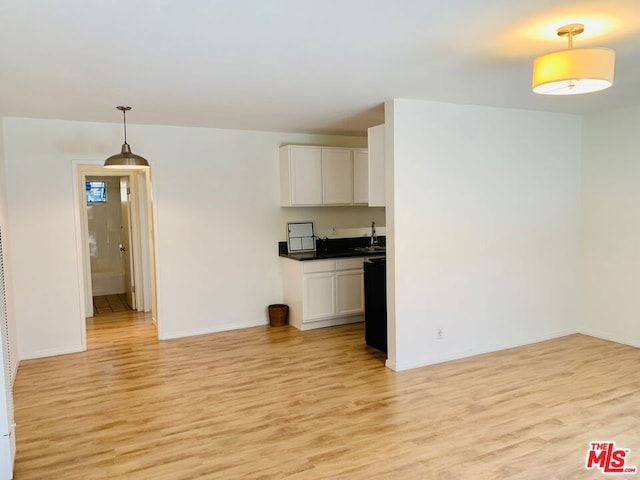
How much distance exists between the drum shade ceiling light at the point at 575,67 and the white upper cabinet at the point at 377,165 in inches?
75.7

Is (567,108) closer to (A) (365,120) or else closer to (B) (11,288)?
(A) (365,120)

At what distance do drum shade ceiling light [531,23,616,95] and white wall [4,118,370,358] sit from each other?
379cm

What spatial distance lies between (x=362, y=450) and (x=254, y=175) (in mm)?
3634

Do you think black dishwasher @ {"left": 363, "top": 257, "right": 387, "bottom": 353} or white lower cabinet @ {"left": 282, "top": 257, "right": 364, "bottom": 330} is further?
white lower cabinet @ {"left": 282, "top": 257, "right": 364, "bottom": 330}

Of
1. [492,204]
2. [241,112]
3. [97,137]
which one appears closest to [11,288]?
[97,137]

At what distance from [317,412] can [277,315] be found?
2.43 meters

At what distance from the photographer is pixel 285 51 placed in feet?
8.92

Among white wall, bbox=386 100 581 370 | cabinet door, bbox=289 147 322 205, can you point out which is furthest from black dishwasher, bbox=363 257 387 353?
cabinet door, bbox=289 147 322 205

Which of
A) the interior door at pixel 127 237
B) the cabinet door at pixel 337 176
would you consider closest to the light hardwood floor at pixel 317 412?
the cabinet door at pixel 337 176

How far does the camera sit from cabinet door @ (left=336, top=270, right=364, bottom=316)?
5.81 metres

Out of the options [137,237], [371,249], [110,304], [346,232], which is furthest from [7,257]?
[371,249]

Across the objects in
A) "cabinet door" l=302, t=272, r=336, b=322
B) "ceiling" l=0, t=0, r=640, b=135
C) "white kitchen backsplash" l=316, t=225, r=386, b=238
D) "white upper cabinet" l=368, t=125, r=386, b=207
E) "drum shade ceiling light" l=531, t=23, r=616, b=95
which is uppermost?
"ceiling" l=0, t=0, r=640, b=135

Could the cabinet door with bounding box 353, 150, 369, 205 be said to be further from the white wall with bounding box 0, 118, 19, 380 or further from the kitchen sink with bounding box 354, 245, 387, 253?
the white wall with bounding box 0, 118, 19, 380

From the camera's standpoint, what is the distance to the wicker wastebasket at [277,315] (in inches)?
229
